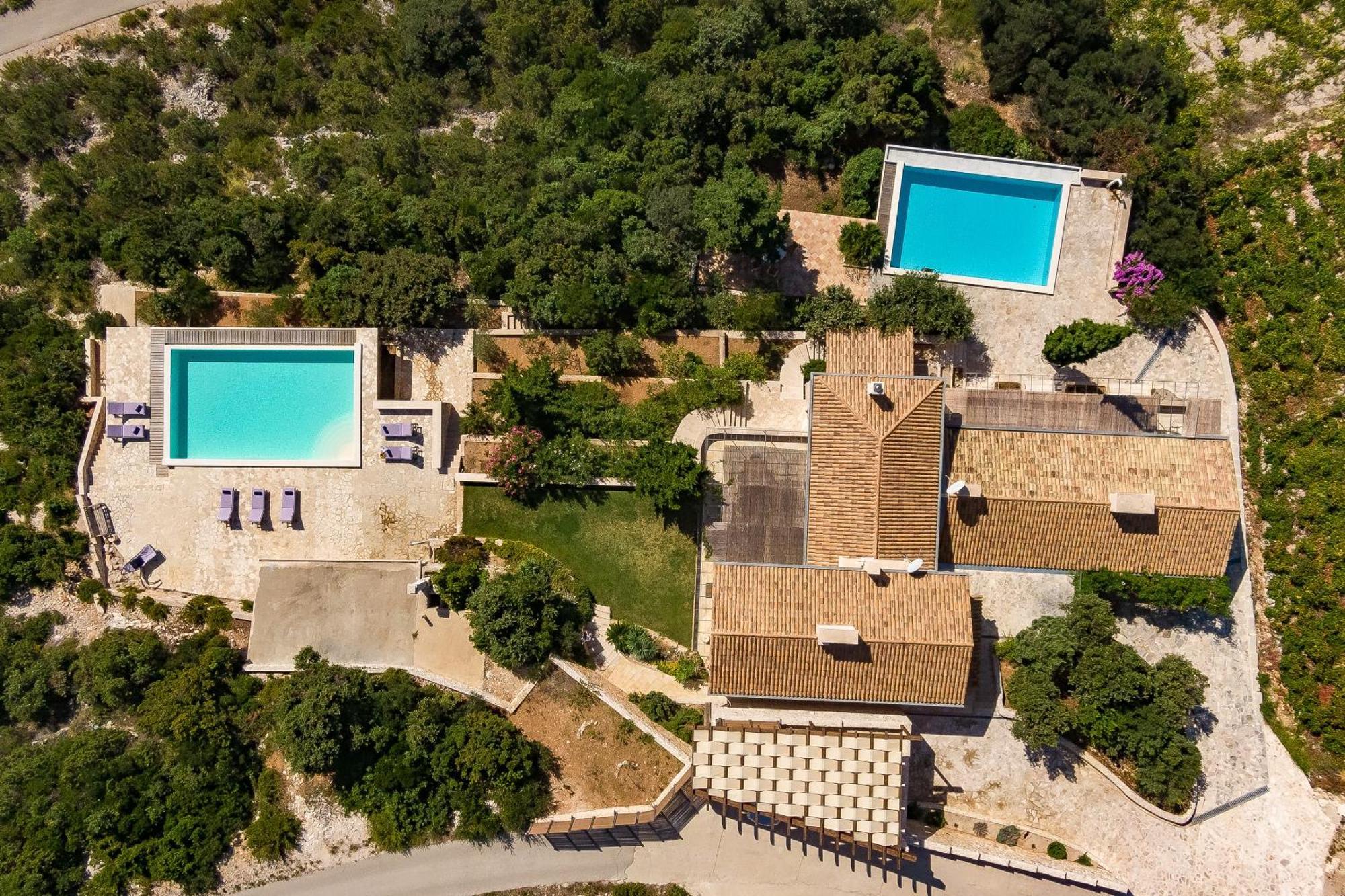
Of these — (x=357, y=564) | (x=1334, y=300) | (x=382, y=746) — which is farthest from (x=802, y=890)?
(x=1334, y=300)

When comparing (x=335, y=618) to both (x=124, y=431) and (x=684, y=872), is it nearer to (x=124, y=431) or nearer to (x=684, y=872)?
(x=124, y=431)

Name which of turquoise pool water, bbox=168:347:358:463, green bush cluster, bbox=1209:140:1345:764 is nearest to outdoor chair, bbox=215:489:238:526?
turquoise pool water, bbox=168:347:358:463

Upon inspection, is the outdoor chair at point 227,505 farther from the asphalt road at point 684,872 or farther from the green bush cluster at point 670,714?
the green bush cluster at point 670,714

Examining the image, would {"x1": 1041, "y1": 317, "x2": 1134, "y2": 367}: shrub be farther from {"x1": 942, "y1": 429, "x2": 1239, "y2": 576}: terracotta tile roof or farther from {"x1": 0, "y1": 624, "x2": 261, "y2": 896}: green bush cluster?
{"x1": 0, "y1": 624, "x2": 261, "y2": 896}: green bush cluster

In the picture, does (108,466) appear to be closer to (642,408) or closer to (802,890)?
(642,408)

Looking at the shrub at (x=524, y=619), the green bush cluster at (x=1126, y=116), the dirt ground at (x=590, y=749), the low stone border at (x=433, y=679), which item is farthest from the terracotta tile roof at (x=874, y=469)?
the low stone border at (x=433, y=679)

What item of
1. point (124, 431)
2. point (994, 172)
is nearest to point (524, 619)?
point (124, 431)
